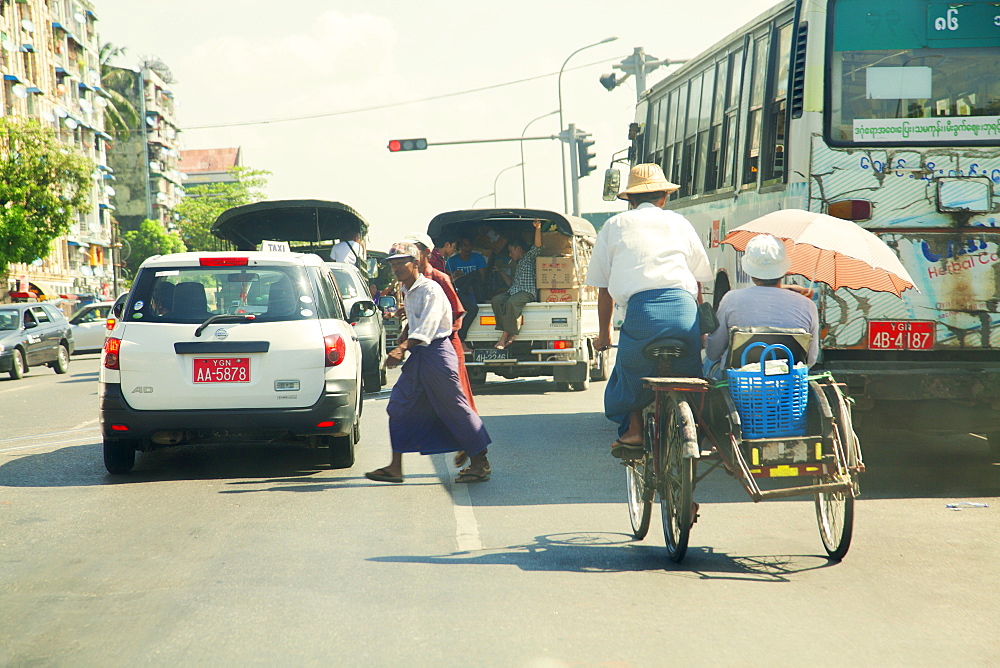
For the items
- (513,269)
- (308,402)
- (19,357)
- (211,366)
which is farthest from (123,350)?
(19,357)

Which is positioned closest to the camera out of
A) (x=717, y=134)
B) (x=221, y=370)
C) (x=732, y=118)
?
(x=221, y=370)

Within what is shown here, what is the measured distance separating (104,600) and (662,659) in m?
2.61

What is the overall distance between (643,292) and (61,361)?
869 inches

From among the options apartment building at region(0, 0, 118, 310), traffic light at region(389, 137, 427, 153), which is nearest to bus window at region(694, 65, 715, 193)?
traffic light at region(389, 137, 427, 153)

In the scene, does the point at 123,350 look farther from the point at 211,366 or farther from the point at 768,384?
the point at 768,384

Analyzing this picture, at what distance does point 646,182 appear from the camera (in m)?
6.80

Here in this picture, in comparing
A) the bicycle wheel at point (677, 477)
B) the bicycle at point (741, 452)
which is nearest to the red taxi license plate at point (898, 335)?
the bicycle at point (741, 452)

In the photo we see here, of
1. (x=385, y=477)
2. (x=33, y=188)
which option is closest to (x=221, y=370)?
(x=385, y=477)

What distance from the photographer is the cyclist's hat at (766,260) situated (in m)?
6.43

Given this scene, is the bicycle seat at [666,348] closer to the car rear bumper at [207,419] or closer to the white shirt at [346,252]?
the car rear bumper at [207,419]

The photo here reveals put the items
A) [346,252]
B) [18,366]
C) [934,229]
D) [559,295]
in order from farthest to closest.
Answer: [18,366] < [346,252] < [559,295] < [934,229]

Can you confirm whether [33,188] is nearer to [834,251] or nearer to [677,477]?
[834,251]

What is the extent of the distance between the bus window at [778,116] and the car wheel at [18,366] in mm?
19134

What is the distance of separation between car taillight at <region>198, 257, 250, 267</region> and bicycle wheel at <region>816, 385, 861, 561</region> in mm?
4973
